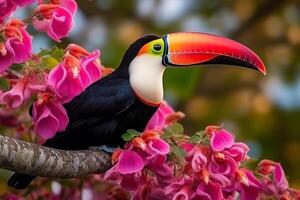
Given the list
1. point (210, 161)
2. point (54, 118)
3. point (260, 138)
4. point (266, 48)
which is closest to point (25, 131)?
point (54, 118)

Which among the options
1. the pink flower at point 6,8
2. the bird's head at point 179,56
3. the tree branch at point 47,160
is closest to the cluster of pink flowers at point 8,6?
the pink flower at point 6,8

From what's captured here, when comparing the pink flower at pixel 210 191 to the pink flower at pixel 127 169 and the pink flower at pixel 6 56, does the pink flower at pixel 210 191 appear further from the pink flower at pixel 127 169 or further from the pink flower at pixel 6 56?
the pink flower at pixel 6 56

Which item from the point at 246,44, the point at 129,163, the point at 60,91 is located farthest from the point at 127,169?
the point at 246,44

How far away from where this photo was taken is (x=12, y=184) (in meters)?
2.24

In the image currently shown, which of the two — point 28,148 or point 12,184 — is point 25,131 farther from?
point 28,148

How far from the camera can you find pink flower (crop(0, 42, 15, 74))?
1.91 meters

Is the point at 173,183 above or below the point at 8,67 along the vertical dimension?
below

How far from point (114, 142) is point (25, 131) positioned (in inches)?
14.2

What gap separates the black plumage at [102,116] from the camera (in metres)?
2.21

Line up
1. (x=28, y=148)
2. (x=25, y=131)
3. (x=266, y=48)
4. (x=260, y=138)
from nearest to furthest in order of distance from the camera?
(x=28, y=148) → (x=25, y=131) → (x=260, y=138) → (x=266, y=48)

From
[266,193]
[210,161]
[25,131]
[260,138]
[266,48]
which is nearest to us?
[210,161]

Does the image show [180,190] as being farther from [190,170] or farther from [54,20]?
[54,20]

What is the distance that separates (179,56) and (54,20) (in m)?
0.34

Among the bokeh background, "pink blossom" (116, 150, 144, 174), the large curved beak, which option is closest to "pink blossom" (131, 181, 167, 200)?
"pink blossom" (116, 150, 144, 174)
